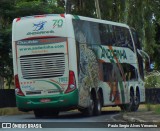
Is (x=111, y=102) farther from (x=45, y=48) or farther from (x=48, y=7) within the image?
(x=48, y=7)

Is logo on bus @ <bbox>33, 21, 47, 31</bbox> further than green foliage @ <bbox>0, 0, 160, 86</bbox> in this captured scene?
No

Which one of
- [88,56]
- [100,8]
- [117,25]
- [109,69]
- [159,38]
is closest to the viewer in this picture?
[88,56]

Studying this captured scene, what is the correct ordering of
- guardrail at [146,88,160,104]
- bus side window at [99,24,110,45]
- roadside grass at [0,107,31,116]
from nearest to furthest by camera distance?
1. bus side window at [99,24,110,45]
2. roadside grass at [0,107,31,116]
3. guardrail at [146,88,160,104]

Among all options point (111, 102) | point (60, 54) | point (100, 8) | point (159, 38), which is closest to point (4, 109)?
point (111, 102)

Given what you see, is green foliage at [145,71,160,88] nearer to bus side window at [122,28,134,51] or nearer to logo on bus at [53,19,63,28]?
bus side window at [122,28,134,51]

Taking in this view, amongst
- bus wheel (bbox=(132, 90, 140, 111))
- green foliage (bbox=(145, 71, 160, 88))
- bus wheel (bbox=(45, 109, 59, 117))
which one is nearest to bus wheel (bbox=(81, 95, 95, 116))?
bus wheel (bbox=(45, 109, 59, 117))

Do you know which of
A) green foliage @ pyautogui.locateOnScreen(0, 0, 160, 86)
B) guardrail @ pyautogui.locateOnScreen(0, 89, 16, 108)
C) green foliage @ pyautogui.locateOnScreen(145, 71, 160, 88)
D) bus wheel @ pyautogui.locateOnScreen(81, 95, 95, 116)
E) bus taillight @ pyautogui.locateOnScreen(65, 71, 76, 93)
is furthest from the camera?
green foliage @ pyautogui.locateOnScreen(145, 71, 160, 88)

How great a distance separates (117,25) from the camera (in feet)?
90.1

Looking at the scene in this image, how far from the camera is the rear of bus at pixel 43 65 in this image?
2186 centimetres

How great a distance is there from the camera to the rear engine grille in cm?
2188

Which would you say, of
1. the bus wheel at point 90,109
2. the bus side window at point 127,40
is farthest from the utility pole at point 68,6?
the bus wheel at point 90,109

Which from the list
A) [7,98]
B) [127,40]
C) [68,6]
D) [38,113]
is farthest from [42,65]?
[68,6]

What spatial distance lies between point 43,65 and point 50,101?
1.50m

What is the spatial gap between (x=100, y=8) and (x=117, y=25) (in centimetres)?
1412
